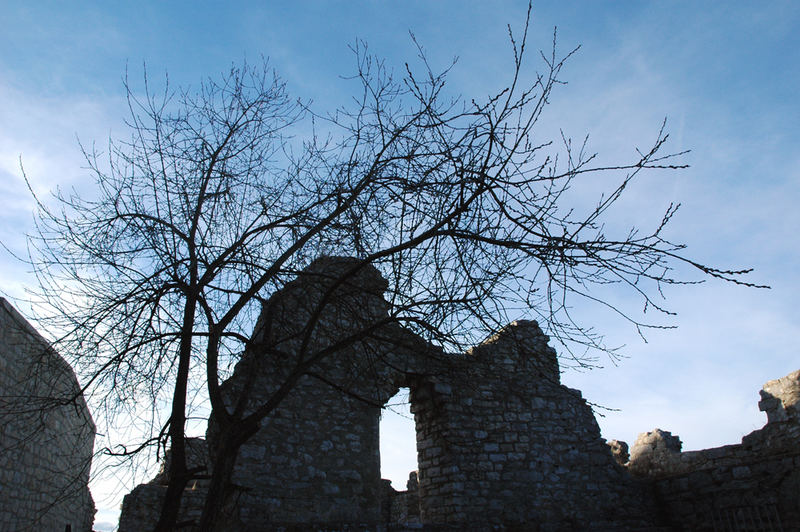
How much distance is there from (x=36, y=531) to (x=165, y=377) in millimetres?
4769

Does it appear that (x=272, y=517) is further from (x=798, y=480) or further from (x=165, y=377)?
(x=798, y=480)

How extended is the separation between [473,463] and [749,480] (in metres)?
3.54

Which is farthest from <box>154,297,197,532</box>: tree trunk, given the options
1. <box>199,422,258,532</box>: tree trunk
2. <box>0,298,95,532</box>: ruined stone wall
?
Answer: <box>0,298,95,532</box>: ruined stone wall

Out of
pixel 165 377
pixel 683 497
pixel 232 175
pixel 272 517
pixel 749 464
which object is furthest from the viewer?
pixel 683 497

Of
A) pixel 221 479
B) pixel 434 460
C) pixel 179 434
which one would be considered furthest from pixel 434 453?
pixel 221 479

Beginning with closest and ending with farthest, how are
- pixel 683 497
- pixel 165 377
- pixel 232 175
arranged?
pixel 165 377 → pixel 232 175 → pixel 683 497

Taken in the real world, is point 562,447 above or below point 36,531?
above

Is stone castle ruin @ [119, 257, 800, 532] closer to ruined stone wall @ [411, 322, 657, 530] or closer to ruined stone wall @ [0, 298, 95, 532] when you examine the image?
ruined stone wall @ [411, 322, 657, 530]

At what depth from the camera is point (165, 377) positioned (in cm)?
448

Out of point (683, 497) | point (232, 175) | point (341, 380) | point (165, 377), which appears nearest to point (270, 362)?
point (341, 380)

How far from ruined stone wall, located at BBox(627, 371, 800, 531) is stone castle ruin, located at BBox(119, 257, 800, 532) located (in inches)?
0.6

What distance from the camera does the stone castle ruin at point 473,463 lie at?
654cm

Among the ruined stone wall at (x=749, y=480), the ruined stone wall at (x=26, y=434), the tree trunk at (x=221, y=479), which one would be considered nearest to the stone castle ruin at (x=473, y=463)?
the ruined stone wall at (x=749, y=480)

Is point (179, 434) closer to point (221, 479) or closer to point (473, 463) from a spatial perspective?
point (221, 479)
